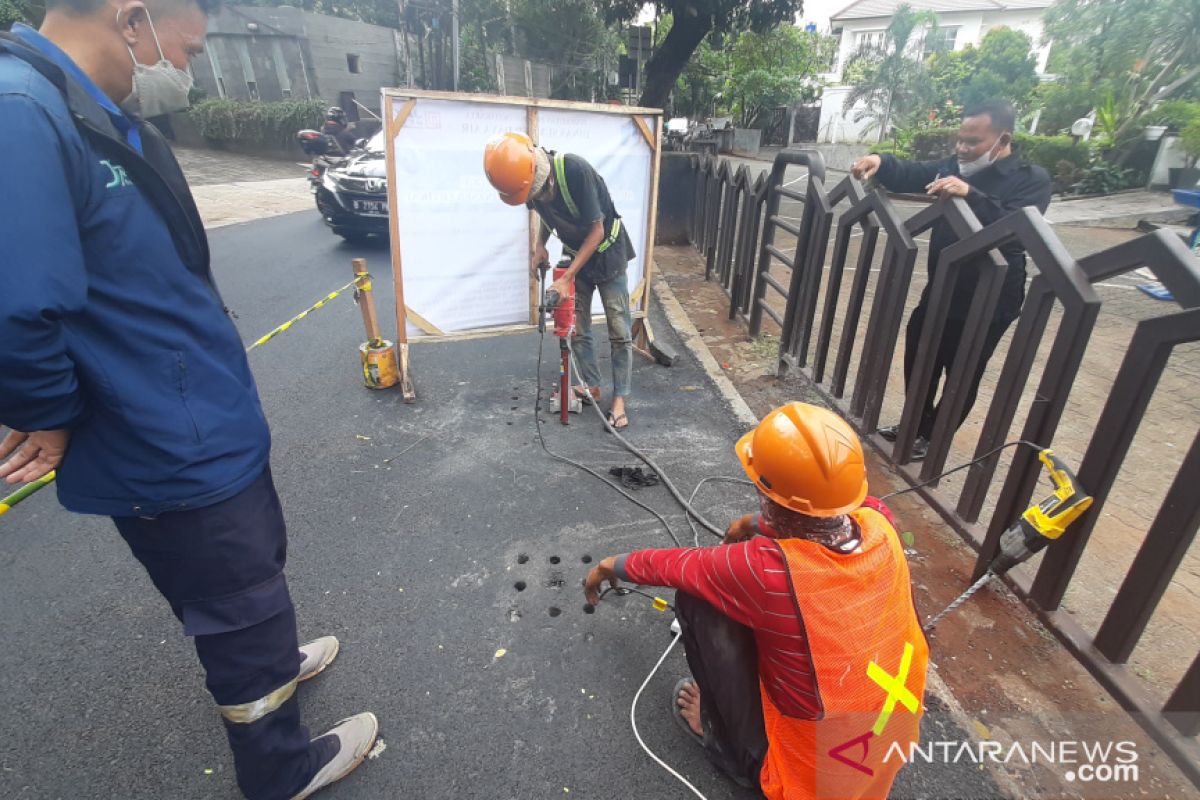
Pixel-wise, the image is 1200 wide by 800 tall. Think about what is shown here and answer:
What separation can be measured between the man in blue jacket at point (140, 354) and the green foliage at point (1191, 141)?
18562mm

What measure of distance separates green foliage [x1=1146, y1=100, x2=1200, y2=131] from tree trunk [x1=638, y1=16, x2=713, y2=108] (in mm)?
11498

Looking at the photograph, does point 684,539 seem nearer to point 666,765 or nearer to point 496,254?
point 666,765

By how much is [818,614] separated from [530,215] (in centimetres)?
385

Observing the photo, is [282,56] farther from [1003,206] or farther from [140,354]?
[140,354]

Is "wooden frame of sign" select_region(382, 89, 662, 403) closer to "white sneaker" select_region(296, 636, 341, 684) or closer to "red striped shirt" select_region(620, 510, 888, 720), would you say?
"white sneaker" select_region(296, 636, 341, 684)

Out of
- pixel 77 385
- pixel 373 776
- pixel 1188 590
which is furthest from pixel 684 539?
pixel 77 385

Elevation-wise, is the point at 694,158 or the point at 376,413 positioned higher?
the point at 694,158

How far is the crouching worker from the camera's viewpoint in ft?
4.82

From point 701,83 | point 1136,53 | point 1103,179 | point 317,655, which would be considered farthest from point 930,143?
point 317,655

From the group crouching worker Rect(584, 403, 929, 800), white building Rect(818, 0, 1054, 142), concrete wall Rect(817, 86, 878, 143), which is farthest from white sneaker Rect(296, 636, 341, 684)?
concrete wall Rect(817, 86, 878, 143)

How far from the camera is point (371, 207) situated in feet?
28.2

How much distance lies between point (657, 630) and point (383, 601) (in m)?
1.18

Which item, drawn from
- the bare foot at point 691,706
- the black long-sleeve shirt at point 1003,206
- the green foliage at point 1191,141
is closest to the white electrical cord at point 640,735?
the bare foot at point 691,706

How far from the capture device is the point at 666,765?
6.52 ft
